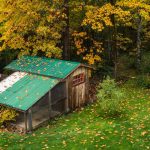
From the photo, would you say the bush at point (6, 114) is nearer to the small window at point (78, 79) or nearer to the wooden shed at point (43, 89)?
the wooden shed at point (43, 89)

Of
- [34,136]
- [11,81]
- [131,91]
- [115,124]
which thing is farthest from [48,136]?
[131,91]

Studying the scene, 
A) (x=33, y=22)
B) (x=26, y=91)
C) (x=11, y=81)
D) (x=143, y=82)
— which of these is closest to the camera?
(x=26, y=91)

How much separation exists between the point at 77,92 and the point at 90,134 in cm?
569

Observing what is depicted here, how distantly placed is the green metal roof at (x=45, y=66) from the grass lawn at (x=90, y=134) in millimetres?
2968

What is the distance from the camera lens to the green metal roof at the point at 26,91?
19531 millimetres

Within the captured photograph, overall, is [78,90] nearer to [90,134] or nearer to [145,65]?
[90,134]

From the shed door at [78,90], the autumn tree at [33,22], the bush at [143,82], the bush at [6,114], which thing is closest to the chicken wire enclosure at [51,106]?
the shed door at [78,90]

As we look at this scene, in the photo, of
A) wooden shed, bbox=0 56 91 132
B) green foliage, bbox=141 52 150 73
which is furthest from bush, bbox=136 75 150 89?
wooden shed, bbox=0 56 91 132

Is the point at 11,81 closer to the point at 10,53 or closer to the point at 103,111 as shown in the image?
the point at 103,111

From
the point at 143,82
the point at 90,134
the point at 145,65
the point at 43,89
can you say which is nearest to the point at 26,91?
the point at 43,89

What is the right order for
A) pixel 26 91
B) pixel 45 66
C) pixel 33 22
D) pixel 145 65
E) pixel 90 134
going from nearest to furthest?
pixel 90 134
pixel 26 91
pixel 45 66
pixel 33 22
pixel 145 65

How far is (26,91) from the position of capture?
2062 cm

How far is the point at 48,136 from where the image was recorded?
18.2m

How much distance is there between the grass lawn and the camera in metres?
16.7
